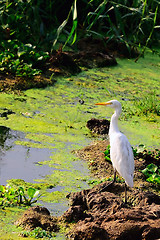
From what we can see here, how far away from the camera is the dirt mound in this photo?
3055 millimetres

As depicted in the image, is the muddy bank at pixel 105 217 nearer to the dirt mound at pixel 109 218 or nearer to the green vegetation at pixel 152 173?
the dirt mound at pixel 109 218

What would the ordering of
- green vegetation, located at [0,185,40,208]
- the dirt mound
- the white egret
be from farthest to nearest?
the white egret < green vegetation, located at [0,185,40,208] < the dirt mound

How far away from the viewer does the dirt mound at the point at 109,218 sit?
10.0 ft

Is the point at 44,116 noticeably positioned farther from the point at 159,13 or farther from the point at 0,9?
the point at 159,13

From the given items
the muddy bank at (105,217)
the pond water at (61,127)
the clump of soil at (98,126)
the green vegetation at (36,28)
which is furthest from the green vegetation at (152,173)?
the green vegetation at (36,28)

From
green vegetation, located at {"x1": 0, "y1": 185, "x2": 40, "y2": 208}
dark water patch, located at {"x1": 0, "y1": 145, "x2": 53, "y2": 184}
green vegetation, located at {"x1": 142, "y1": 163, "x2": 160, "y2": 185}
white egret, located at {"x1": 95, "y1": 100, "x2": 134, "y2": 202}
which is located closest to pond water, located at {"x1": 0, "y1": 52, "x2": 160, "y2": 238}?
dark water patch, located at {"x1": 0, "y1": 145, "x2": 53, "y2": 184}

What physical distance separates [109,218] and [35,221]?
0.52 meters

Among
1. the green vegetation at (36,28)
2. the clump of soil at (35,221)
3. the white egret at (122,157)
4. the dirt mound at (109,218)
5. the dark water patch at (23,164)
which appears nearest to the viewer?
the dirt mound at (109,218)

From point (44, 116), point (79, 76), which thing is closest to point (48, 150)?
point (44, 116)

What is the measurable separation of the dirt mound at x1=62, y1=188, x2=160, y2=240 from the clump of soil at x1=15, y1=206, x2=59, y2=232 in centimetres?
12

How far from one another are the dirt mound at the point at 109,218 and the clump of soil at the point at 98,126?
6.27 ft

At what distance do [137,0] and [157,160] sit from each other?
3.90 m

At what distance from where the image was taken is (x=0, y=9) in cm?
729

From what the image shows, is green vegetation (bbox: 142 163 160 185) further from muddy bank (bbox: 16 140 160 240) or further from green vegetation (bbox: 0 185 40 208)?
green vegetation (bbox: 0 185 40 208)
